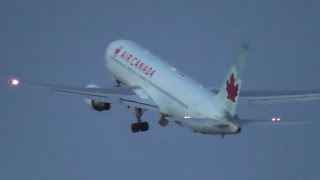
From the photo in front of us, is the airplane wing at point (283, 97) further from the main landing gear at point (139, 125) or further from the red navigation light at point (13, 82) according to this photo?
the red navigation light at point (13, 82)

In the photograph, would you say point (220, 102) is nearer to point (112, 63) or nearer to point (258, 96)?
point (258, 96)

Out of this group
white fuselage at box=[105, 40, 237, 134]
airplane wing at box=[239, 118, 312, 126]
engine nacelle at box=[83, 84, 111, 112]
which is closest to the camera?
airplane wing at box=[239, 118, 312, 126]

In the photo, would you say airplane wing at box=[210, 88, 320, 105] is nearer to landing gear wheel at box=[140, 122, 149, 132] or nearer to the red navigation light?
landing gear wheel at box=[140, 122, 149, 132]

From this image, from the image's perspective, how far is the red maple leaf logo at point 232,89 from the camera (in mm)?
92000

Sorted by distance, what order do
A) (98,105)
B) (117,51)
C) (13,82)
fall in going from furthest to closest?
(117,51) → (98,105) → (13,82)

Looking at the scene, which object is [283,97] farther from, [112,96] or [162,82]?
[112,96]

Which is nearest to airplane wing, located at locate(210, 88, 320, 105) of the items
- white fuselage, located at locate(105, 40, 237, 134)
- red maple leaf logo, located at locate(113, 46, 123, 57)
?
white fuselage, located at locate(105, 40, 237, 134)

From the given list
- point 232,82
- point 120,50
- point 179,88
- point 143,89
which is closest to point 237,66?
point 232,82

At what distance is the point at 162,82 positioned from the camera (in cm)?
10106

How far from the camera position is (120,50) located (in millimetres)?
111438

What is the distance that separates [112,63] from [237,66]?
22.1 meters

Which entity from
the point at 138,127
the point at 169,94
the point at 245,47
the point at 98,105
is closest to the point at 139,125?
the point at 138,127

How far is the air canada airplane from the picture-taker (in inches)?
3617

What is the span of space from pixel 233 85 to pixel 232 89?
27cm
